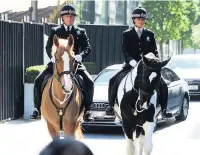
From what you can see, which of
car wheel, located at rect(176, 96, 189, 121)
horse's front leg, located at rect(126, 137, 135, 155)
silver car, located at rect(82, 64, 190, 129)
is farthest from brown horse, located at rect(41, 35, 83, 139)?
car wheel, located at rect(176, 96, 189, 121)

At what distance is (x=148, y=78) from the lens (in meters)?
7.88

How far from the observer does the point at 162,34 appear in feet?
192

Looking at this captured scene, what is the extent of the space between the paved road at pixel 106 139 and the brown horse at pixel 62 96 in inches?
79.3

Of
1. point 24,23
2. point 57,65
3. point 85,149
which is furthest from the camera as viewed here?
point 24,23

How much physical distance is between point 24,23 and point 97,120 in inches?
212

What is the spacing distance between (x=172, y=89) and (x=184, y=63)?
10894 millimetres

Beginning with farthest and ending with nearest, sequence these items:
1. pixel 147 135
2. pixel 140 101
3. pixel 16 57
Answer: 1. pixel 16 57
2. pixel 147 135
3. pixel 140 101

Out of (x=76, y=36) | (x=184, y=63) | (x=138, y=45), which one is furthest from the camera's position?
(x=184, y=63)

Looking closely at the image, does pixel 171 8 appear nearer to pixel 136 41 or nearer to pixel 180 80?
pixel 180 80

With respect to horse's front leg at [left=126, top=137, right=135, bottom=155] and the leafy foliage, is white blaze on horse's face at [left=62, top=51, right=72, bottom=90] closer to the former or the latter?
horse's front leg at [left=126, top=137, right=135, bottom=155]

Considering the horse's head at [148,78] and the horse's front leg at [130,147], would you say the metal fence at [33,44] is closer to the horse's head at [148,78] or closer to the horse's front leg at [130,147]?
the horse's front leg at [130,147]

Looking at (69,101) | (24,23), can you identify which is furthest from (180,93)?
(69,101)

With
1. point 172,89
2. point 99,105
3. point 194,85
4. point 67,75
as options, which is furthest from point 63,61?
point 194,85

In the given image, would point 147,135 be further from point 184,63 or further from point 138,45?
point 184,63
